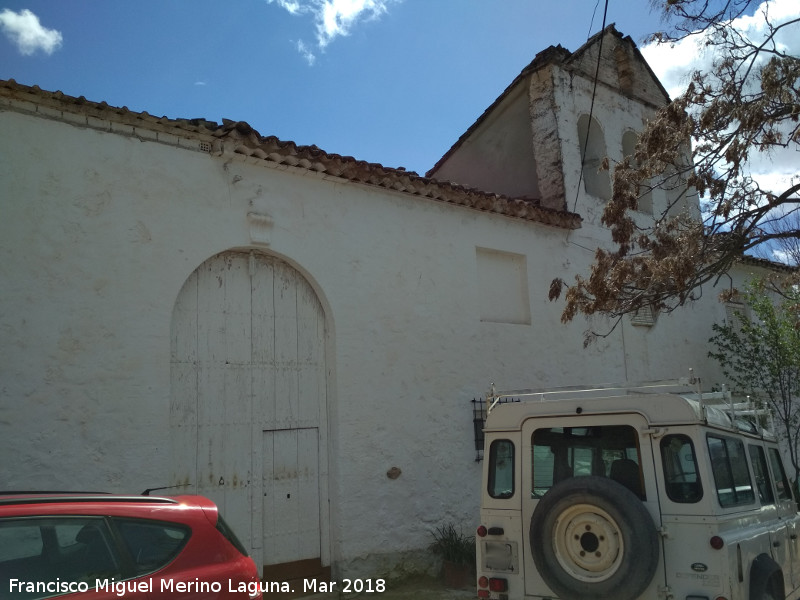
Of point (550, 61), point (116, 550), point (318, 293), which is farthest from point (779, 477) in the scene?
point (550, 61)

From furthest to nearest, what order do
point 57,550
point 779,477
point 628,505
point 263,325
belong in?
point 263,325 < point 779,477 < point 628,505 < point 57,550

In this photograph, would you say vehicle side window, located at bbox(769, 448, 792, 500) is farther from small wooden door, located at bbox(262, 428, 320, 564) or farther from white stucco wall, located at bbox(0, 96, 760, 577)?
small wooden door, located at bbox(262, 428, 320, 564)

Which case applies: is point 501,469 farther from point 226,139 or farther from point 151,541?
point 226,139

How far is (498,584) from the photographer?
4.52 metres

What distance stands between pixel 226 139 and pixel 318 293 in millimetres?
1977

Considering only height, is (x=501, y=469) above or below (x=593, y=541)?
above

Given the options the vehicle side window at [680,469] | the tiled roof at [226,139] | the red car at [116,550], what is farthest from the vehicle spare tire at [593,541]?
the tiled roof at [226,139]

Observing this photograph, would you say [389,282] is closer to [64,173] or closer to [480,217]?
[480,217]

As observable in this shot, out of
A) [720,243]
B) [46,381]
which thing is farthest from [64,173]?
[720,243]

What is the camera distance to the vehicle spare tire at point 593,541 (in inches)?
153

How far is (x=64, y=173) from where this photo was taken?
5.98 m

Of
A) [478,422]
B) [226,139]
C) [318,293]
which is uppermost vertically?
[226,139]

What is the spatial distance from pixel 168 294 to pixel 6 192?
1616 mm

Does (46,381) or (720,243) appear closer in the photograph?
(46,381)
